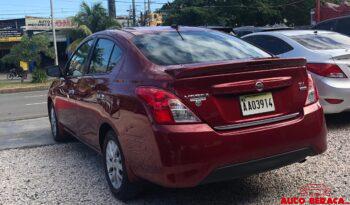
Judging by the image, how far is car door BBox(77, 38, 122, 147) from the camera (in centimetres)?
482

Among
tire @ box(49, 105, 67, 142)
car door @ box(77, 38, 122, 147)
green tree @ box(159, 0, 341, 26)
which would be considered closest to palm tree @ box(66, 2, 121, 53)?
green tree @ box(159, 0, 341, 26)

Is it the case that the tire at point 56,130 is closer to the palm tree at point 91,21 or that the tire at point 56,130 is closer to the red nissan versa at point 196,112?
the red nissan versa at point 196,112

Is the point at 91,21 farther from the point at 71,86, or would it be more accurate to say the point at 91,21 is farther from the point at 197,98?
the point at 197,98

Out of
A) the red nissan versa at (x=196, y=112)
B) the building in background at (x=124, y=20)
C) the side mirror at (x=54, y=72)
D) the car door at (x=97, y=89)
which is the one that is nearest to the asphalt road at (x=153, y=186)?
the red nissan versa at (x=196, y=112)

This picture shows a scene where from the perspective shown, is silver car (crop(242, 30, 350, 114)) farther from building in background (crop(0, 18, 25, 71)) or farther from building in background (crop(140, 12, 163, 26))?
building in background (crop(140, 12, 163, 26))

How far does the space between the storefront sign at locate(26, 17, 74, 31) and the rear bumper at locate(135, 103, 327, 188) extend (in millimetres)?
51750

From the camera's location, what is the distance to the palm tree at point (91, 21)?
1668 inches

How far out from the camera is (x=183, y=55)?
4.64m

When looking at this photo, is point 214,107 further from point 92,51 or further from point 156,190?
point 92,51

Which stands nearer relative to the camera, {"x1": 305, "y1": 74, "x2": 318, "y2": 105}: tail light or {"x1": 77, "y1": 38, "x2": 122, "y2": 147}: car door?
{"x1": 305, "y1": 74, "x2": 318, "y2": 105}: tail light

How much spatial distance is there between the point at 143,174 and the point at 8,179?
219 cm

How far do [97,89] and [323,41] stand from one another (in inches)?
168

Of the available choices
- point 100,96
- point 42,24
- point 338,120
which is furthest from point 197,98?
point 42,24

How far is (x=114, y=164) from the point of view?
4.68 meters
